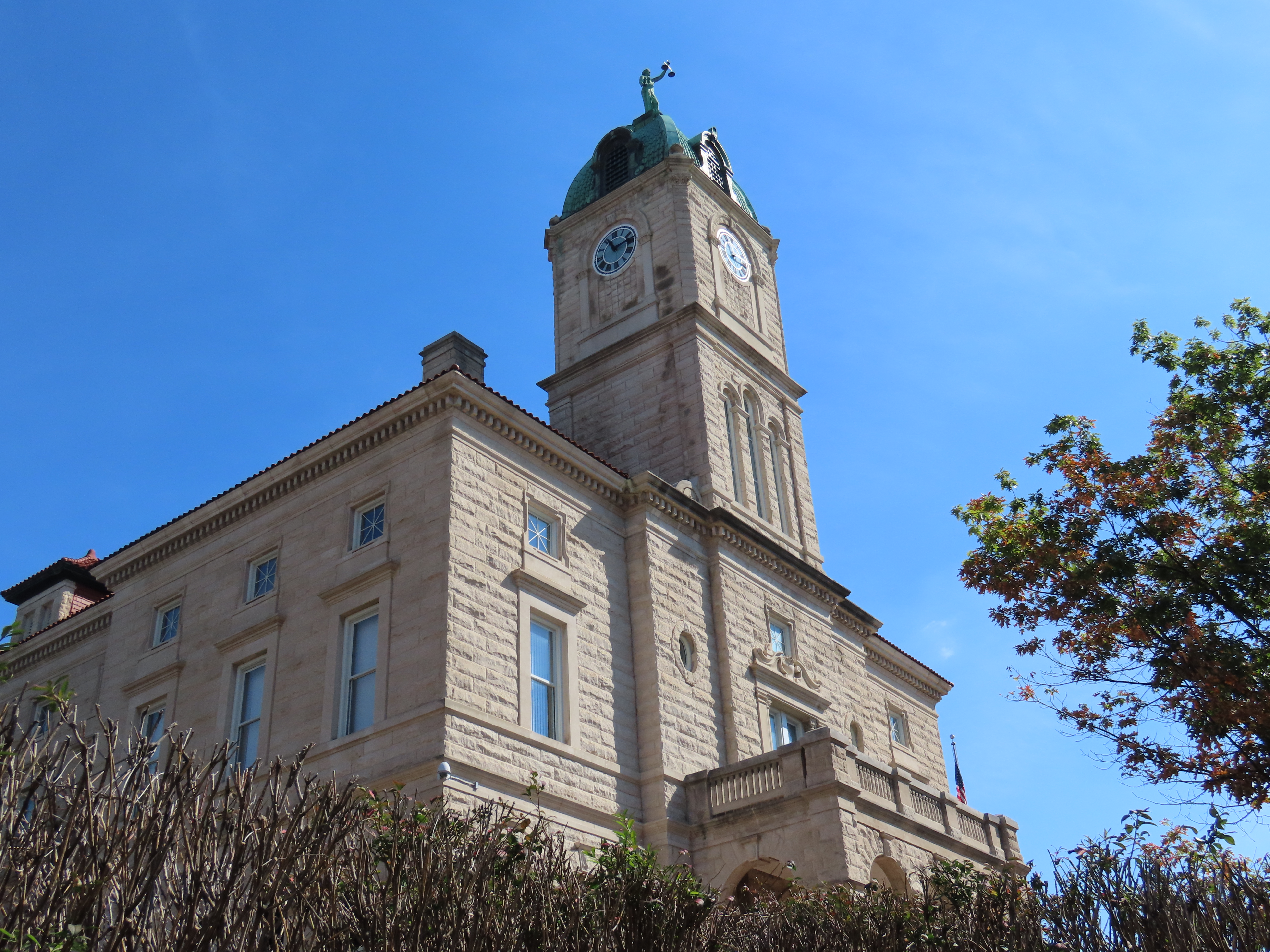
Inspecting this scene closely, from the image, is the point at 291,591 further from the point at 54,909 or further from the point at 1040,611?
the point at 54,909

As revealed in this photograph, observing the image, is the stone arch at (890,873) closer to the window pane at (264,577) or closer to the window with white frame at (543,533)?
the window with white frame at (543,533)

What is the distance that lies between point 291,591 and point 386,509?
2637 mm

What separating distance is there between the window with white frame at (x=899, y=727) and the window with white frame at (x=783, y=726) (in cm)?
788

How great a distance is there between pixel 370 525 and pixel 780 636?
9.83 m

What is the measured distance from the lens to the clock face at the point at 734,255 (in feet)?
107

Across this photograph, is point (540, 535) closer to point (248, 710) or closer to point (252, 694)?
point (252, 694)

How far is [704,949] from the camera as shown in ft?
37.2

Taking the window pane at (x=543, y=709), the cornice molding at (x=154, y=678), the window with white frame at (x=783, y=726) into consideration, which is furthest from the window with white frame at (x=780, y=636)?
the cornice molding at (x=154, y=678)

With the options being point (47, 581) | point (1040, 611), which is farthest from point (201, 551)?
point (1040, 611)

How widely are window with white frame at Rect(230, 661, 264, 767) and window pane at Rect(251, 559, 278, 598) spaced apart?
155 cm

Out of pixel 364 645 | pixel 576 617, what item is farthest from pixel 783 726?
pixel 364 645

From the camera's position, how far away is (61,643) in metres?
29.3

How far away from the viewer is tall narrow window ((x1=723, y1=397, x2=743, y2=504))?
1117 inches

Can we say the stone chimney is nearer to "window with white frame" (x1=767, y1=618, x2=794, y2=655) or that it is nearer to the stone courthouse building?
the stone courthouse building
